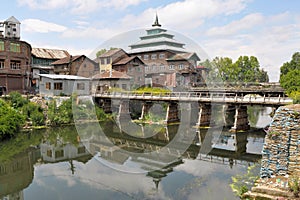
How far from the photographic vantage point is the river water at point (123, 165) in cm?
1429

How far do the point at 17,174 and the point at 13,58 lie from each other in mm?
27180

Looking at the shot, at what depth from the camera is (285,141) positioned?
1189cm

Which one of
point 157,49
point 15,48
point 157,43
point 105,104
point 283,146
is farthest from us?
point 157,43

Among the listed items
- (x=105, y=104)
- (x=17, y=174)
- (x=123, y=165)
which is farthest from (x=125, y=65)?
(x=17, y=174)

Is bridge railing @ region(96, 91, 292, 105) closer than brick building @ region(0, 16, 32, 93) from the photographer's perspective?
Yes

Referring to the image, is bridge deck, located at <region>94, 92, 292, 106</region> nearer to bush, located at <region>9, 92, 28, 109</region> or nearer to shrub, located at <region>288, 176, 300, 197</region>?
bush, located at <region>9, 92, 28, 109</region>

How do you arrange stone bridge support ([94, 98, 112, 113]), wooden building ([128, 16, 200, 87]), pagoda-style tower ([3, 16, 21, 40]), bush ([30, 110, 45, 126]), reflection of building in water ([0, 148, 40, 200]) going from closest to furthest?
reflection of building in water ([0, 148, 40, 200]), bush ([30, 110, 45, 126]), stone bridge support ([94, 98, 112, 113]), pagoda-style tower ([3, 16, 21, 40]), wooden building ([128, 16, 200, 87])

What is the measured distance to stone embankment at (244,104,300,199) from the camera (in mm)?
11453

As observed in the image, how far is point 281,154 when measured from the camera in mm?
12008

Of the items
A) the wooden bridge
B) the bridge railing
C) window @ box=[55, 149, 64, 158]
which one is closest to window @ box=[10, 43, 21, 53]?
the wooden bridge

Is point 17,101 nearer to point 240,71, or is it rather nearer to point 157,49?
point 157,49

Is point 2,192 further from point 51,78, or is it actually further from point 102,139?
point 51,78

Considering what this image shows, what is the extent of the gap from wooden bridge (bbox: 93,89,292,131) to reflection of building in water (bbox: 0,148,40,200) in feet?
53.6

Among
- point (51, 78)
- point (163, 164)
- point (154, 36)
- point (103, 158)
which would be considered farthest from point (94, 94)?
point (154, 36)
